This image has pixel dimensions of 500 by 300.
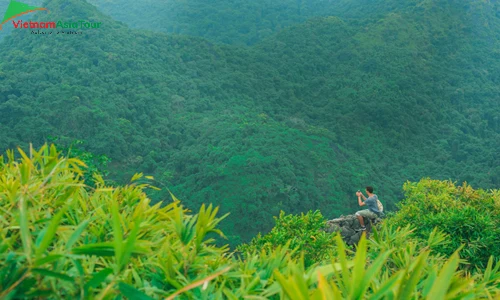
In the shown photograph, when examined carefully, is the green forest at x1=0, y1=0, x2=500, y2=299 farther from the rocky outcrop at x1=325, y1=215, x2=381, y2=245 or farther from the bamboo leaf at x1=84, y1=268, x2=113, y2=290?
the rocky outcrop at x1=325, y1=215, x2=381, y2=245

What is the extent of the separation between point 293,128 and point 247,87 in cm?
636

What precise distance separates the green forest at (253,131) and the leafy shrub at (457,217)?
0.09 feet

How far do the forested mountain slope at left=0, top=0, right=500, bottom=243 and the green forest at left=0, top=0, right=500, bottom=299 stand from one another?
0.12 meters

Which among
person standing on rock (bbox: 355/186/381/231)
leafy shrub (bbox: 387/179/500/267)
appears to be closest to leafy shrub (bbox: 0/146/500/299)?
leafy shrub (bbox: 387/179/500/267)

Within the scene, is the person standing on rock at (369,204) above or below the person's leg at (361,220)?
above

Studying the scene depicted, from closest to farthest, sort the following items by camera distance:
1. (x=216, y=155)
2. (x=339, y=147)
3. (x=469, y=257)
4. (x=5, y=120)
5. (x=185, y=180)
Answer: (x=469, y=257) → (x=5, y=120) → (x=185, y=180) → (x=216, y=155) → (x=339, y=147)

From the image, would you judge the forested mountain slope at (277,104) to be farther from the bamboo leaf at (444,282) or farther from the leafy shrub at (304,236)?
the bamboo leaf at (444,282)

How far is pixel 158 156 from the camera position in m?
22.4

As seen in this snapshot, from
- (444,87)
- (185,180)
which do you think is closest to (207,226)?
(185,180)

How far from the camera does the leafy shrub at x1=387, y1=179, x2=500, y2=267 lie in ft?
19.0

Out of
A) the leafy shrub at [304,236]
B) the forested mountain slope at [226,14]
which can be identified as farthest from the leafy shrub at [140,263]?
the forested mountain slope at [226,14]

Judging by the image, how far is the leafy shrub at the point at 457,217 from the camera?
5.79 meters

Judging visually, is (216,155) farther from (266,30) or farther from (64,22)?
(266,30)

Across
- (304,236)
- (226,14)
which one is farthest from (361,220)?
(226,14)
